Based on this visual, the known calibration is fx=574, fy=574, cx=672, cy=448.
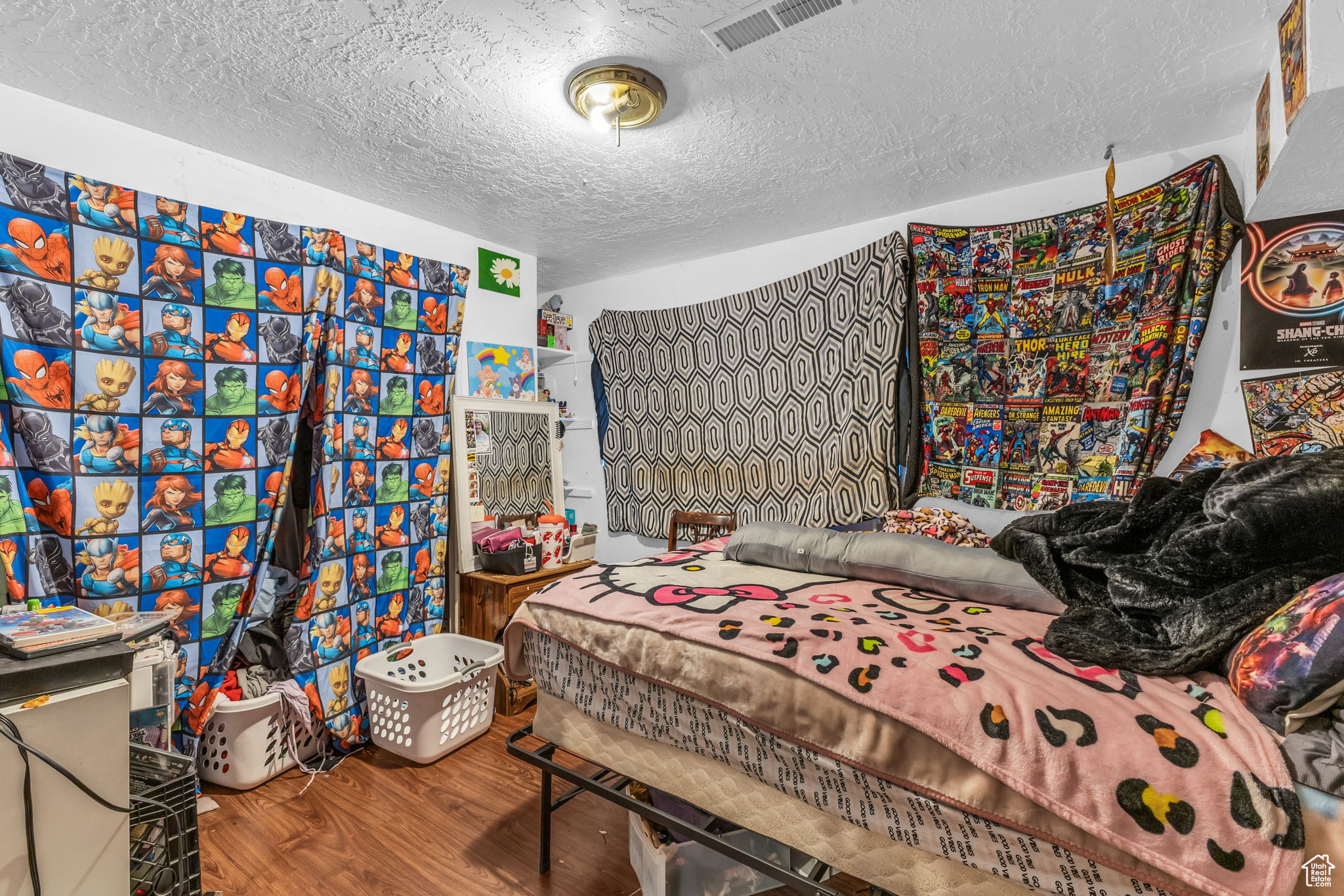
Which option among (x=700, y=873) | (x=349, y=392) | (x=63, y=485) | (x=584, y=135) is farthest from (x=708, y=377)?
(x=63, y=485)

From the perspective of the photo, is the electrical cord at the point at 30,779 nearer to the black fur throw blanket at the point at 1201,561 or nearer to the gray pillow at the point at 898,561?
the gray pillow at the point at 898,561

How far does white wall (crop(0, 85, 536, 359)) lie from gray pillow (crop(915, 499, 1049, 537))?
2.55 m

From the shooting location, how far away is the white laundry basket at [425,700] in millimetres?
2271

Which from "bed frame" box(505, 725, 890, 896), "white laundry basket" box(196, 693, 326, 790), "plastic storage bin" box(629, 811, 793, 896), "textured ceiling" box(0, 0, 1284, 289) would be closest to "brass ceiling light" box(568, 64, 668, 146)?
"textured ceiling" box(0, 0, 1284, 289)

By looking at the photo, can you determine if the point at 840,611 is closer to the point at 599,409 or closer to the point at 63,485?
the point at 63,485

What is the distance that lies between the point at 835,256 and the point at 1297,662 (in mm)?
2620

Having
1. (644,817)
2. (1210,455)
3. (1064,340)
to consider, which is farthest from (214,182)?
(1210,455)

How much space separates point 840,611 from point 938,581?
454 mm

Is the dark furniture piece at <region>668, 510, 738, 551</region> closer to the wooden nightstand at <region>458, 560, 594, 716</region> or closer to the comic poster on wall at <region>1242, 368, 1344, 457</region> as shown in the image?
the wooden nightstand at <region>458, 560, 594, 716</region>

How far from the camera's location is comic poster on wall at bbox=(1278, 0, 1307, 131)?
1.37 metres

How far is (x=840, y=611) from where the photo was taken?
4.84ft

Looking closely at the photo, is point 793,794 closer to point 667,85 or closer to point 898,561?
point 898,561

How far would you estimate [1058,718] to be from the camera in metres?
0.97


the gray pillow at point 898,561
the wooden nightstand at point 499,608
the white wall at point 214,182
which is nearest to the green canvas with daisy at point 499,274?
the white wall at point 214,182
